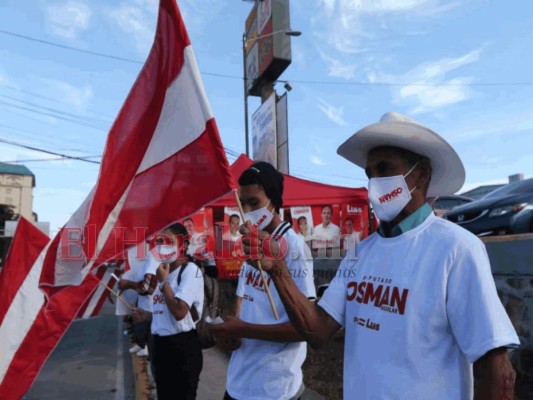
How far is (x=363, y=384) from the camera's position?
1528 millimetres

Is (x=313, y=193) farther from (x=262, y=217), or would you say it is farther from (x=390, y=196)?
(x=390, y=196)

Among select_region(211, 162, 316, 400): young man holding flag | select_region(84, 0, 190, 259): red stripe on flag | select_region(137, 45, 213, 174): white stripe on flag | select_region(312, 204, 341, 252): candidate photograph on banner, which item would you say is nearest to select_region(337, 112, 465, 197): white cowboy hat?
select_region(211, 162, 316, 400): young man holding flag

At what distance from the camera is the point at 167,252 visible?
4.09 m

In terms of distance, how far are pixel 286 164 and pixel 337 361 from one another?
11.1 m

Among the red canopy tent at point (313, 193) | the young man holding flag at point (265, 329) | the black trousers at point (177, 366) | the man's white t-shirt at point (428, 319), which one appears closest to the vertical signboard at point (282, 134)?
the red canopy tent at point (313, 193)

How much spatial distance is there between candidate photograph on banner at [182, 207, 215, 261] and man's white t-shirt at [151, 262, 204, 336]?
551cm

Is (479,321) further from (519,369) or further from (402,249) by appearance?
(519,369)

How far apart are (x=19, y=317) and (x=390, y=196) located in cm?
311

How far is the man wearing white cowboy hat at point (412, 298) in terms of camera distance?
1348mm

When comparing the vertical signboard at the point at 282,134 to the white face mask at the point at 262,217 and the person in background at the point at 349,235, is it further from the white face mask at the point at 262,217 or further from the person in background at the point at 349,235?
the white face mask at the point at 262,217

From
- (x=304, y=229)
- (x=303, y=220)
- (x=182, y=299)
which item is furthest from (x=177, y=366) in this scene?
(x=303, y=220)

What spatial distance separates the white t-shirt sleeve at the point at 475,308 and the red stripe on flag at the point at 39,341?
2653mm

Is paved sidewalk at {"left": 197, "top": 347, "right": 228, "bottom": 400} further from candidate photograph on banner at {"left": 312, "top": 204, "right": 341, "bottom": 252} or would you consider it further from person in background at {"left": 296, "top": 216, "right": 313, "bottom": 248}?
candidate photograph on banner at {"left": 312, "top": 204, "right": 341, "bottom": 252}

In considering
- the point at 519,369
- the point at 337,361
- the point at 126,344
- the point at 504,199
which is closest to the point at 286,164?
the point at 126,344
